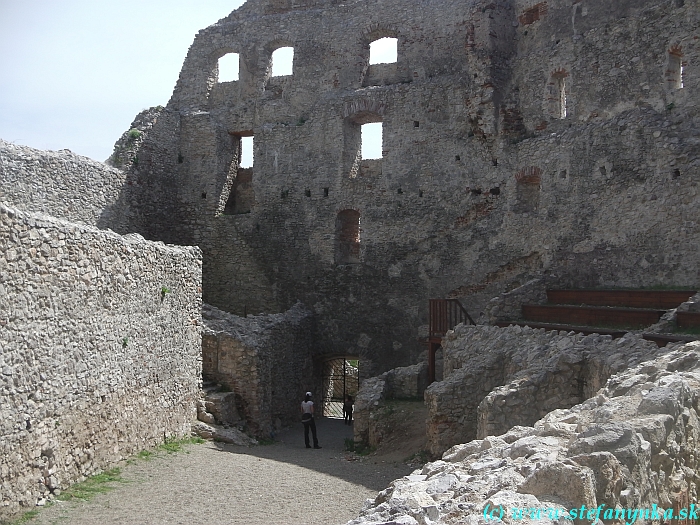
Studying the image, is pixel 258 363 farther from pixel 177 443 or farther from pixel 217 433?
pixel 177 443

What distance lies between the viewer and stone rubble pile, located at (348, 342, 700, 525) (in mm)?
3908

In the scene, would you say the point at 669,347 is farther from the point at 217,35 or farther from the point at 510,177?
the point at 217,35

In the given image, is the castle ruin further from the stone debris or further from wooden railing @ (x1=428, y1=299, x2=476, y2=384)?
wooden railing @ (x1=428, y1=299, x2=476, y2=384)

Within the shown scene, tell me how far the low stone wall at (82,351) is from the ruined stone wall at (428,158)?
24.4 feet

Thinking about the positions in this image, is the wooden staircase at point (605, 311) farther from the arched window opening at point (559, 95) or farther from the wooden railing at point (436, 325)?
the arched window opening at point (559, 95)

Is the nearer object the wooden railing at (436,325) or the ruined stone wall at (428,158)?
the ruined stone wall at (428,158)

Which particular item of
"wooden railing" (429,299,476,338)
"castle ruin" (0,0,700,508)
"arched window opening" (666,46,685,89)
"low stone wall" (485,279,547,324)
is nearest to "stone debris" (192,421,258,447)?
"castle ruin" (0,0,700,508)

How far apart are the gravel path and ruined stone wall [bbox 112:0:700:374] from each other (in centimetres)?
661

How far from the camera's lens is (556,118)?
18.5 m

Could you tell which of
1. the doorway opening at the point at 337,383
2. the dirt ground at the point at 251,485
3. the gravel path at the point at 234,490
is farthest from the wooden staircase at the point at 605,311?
the doorway opening at the point at 337,383

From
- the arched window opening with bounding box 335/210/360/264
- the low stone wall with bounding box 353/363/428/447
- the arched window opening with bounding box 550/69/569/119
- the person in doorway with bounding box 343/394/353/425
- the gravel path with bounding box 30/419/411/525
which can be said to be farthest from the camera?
the arched window opening with bounding box 335/210/360/264

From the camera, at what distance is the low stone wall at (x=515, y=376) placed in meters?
9.63

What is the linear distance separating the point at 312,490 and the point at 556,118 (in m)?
11.6

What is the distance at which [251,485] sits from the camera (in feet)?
34.8
